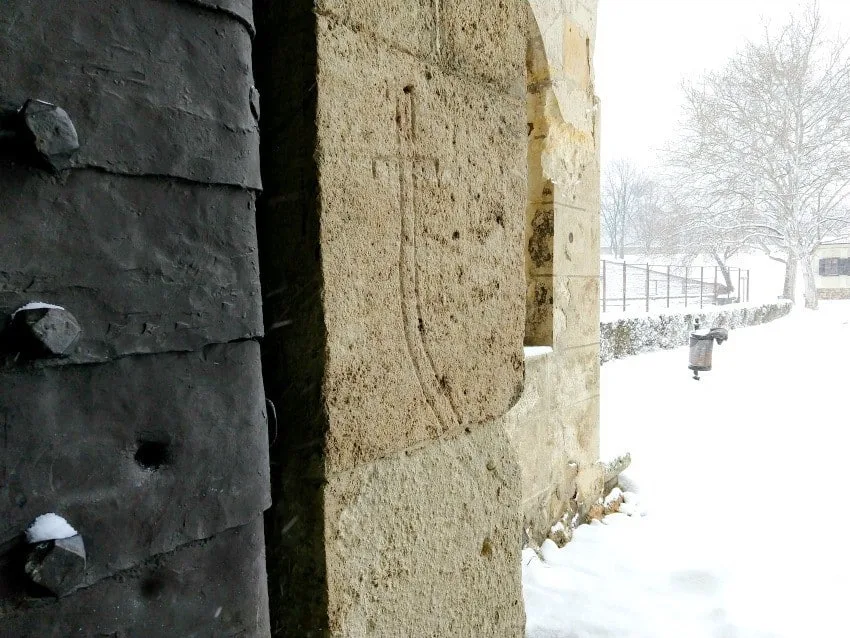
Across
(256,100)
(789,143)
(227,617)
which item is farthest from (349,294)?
(789,143)

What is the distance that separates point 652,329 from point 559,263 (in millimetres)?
8839

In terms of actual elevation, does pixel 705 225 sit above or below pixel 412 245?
above

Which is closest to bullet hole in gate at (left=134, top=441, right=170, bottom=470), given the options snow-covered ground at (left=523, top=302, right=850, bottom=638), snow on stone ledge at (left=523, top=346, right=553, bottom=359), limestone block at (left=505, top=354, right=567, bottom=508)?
snow-covered ground at (left=523, top=302, right=850, bottom=638)

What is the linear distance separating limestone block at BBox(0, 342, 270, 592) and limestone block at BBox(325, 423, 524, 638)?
226 mm

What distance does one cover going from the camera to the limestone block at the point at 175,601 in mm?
565

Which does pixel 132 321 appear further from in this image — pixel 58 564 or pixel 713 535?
pixel 713 535

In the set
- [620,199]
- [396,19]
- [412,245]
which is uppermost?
[620,199]

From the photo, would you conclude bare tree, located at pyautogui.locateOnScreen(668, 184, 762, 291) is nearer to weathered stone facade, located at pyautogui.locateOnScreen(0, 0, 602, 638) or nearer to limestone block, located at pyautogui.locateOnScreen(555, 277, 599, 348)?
limestone block, located at pyautogui.locateOnScreen(555, 277, 599, 348)

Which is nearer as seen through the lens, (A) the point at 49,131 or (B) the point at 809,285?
(A) the point at 49,131

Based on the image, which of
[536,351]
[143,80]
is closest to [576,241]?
[536,351]

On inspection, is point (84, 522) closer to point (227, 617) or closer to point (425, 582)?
point (227, 617)

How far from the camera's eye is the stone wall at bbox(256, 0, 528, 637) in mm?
883

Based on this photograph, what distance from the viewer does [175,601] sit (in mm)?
657

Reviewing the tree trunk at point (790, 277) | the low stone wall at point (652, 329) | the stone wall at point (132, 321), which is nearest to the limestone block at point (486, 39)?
the stone wall at point (132, 321)
